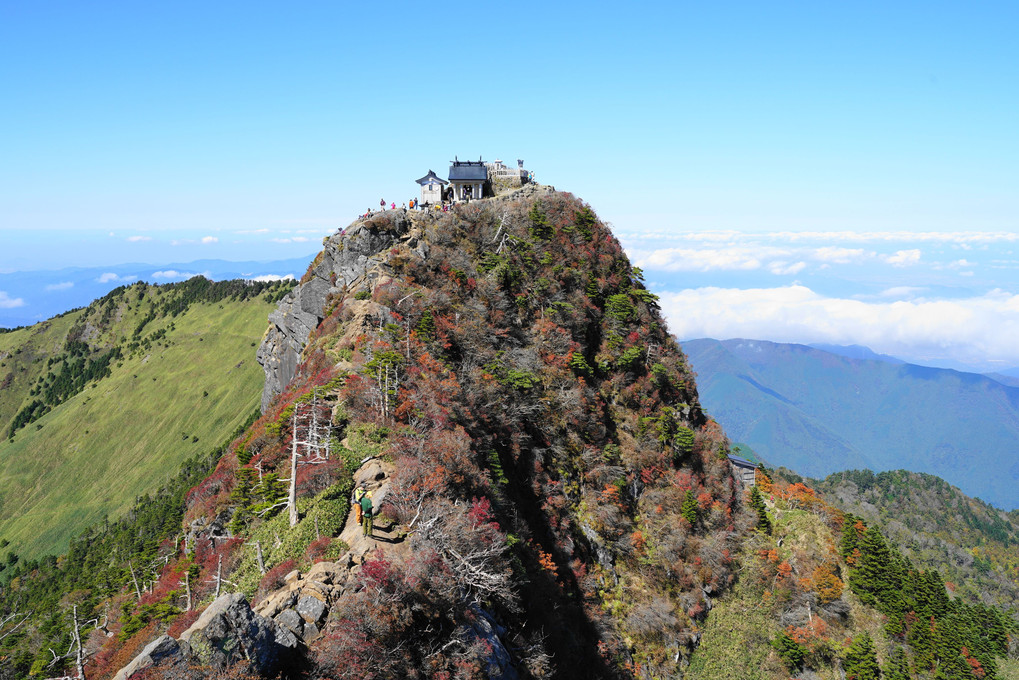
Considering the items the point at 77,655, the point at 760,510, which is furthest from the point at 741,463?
the point at 77,655

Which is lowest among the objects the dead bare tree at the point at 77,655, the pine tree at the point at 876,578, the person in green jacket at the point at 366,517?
the pine tree at the point at 876,578

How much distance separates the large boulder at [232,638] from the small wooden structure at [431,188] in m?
59.1

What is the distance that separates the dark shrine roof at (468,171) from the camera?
230ft

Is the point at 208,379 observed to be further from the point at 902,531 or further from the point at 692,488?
the point at 902,531

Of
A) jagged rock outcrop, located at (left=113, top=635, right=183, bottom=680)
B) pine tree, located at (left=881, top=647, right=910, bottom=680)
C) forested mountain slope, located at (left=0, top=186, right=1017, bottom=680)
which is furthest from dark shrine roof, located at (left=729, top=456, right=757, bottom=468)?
jagged rock outcrop, located at (left=113, top=635, right=183, bottom=680)

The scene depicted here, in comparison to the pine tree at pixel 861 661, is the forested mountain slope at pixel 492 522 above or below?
above

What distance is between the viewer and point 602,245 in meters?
65.0

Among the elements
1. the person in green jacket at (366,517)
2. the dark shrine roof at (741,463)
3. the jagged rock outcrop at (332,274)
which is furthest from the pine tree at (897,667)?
the jagged rock outcrop at (332,274)

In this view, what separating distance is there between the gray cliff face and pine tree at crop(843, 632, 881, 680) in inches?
1967

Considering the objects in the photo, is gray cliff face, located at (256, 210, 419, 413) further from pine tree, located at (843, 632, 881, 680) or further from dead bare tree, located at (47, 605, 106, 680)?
pine tree, located at (843, 632, 881, 680)

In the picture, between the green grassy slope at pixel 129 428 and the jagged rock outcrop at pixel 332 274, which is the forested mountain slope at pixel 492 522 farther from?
the green grassy slope at pixel 129 428

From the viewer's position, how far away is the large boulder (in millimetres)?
13688

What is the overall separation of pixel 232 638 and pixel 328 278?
45357 millimetres

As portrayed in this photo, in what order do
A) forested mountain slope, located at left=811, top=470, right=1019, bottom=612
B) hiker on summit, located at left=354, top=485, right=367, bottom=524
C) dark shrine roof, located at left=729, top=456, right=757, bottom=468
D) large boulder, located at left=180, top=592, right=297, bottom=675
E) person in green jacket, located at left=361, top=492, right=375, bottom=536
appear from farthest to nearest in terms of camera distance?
1. forested mountain slope, located at left=811, top=470, right=1019, bottom=612
2. dark shrine roof, located at left=729, top=456, right=757, bottom=468
3. hiker on summit, located at left=354, top=485, right=367, bottom=524
4. person in green jacket, located at left=361, top=492, right=375, bottom=536
5. large boulder, located at left=180, top=592, right=297, bottom=675
